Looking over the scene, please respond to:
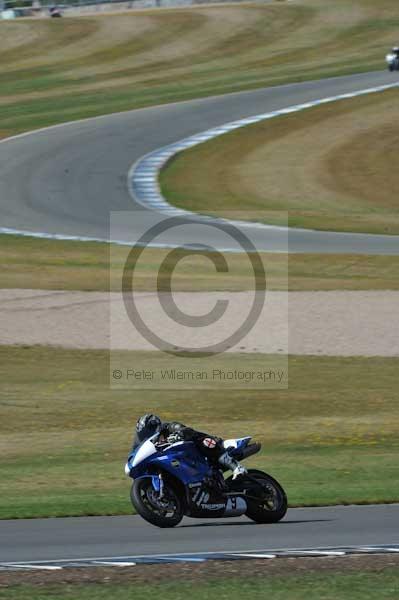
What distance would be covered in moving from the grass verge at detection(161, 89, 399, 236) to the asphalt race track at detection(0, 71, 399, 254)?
175 centimetres

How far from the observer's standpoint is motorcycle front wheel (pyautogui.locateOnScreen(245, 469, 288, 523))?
41.6 ft

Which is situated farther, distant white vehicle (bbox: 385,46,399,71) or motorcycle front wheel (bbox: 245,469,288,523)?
distant white vehicle (bbox: 385,46,399,71)

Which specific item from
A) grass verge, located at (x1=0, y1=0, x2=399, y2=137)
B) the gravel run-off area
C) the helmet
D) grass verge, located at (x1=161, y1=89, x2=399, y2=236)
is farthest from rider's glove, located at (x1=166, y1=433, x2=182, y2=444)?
grass verge, located at (x1=0, y1=0, x2=399, y2=137)

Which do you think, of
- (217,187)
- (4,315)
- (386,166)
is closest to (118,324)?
(4,315)

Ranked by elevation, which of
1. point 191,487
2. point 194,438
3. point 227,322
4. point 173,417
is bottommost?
point 227,322

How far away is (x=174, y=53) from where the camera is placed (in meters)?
66.8

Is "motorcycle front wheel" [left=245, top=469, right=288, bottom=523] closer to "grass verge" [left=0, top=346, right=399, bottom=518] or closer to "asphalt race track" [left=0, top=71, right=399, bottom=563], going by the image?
"asphalt race track" [left=0, top=71, right=399, bottom=563]

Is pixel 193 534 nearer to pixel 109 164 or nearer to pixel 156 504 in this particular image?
pixel 156 504

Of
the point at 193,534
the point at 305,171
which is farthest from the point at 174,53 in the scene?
the point at 193,534

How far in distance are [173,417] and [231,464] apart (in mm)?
5870

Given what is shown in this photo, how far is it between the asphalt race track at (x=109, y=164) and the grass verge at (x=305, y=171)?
1755 mm

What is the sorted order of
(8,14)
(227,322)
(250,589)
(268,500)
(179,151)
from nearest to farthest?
1. (250,589)
2. (268,500)
3. (227,322)
4. (179,151)
5. (8,14)

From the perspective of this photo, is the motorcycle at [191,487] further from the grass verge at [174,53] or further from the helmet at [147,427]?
the grass verge at [174,53]

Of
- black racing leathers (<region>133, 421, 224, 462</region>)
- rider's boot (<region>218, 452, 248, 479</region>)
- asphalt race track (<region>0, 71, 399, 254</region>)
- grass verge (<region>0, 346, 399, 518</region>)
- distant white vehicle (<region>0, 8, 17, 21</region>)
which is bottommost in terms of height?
distant white vehicle (<region>0, 8, 17, 21</region>)
